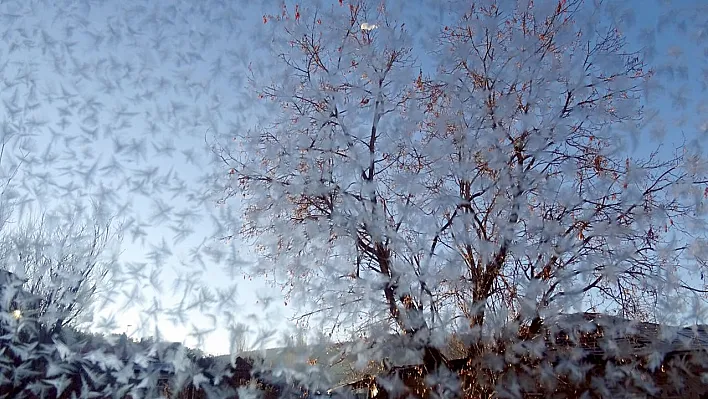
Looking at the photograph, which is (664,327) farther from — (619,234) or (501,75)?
(501,75)

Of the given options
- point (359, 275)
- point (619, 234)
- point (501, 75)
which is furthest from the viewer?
point (501, 75)

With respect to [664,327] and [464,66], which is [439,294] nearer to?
[664,327]

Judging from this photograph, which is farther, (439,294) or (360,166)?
(360,166)

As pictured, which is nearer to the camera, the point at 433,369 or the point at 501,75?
the point at 433,369

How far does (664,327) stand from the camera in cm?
456

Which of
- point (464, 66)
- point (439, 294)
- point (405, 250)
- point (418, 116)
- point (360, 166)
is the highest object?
point (464, 66)

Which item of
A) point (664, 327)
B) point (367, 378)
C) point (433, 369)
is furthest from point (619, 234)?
point (367, 378)

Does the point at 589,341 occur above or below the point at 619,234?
below

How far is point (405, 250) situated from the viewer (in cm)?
477

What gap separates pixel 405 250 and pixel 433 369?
934 mm

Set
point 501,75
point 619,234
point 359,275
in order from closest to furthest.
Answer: point 619,234 < point 359,275 < point 501,75

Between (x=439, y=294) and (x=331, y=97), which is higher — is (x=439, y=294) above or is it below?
below

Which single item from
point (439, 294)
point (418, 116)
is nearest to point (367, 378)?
point (439, 294)

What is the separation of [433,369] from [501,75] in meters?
2.52
